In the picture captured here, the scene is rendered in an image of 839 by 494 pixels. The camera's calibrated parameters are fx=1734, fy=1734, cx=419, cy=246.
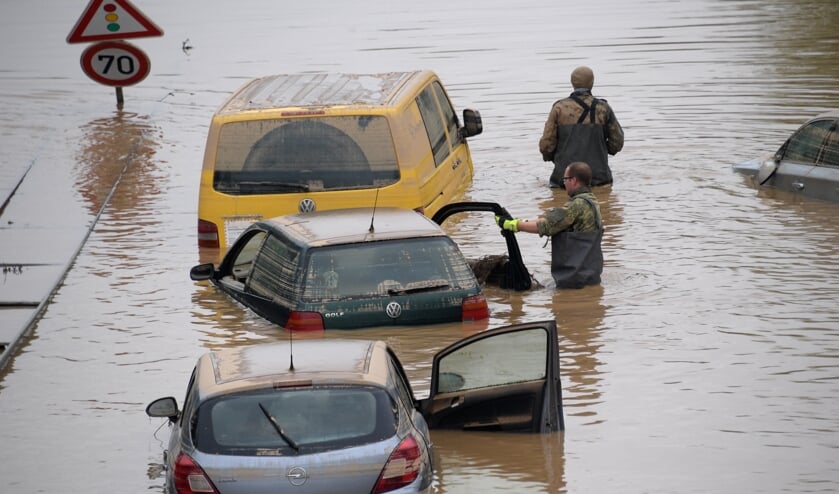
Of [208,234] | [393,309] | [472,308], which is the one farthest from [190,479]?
[208,234]

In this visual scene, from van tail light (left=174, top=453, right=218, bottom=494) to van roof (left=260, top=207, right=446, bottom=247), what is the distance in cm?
446

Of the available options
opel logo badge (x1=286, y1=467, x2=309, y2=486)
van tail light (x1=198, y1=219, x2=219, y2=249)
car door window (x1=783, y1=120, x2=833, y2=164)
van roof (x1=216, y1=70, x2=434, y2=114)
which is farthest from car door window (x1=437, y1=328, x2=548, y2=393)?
car door window (x1=783, y1=120, x2=833, y2=164)

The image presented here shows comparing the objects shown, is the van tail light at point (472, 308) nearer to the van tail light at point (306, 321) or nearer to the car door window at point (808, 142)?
the van tail light at point (306, 321)

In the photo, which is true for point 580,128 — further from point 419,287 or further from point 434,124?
point 419,287

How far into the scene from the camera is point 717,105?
27391 millimetres

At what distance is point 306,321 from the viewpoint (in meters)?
12.9

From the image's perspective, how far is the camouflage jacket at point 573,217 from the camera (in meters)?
14.9

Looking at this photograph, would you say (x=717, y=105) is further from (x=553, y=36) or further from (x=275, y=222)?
(x=275, y=222)

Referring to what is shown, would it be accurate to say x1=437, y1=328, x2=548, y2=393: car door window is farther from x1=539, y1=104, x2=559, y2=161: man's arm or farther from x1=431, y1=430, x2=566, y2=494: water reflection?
x1=539, y1=104, x2=559, y2=161: man's arm

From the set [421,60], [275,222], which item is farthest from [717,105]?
[275,222]

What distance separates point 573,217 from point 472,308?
2.10 metres

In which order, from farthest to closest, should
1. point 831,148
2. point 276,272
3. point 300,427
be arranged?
point 831,148
point 276,272
point 300,427

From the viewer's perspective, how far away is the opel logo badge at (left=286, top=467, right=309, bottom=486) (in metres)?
8.70

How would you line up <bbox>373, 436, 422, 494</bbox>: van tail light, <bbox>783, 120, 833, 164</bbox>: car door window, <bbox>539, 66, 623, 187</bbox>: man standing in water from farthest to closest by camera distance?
<bbox>539, 66, 623, 187</bbox>: man standing in water, <bbox>783, 120, 833, 164</bbox>: car door window, <bbox>373, 436, 422, 494</bbox>: van tail light
